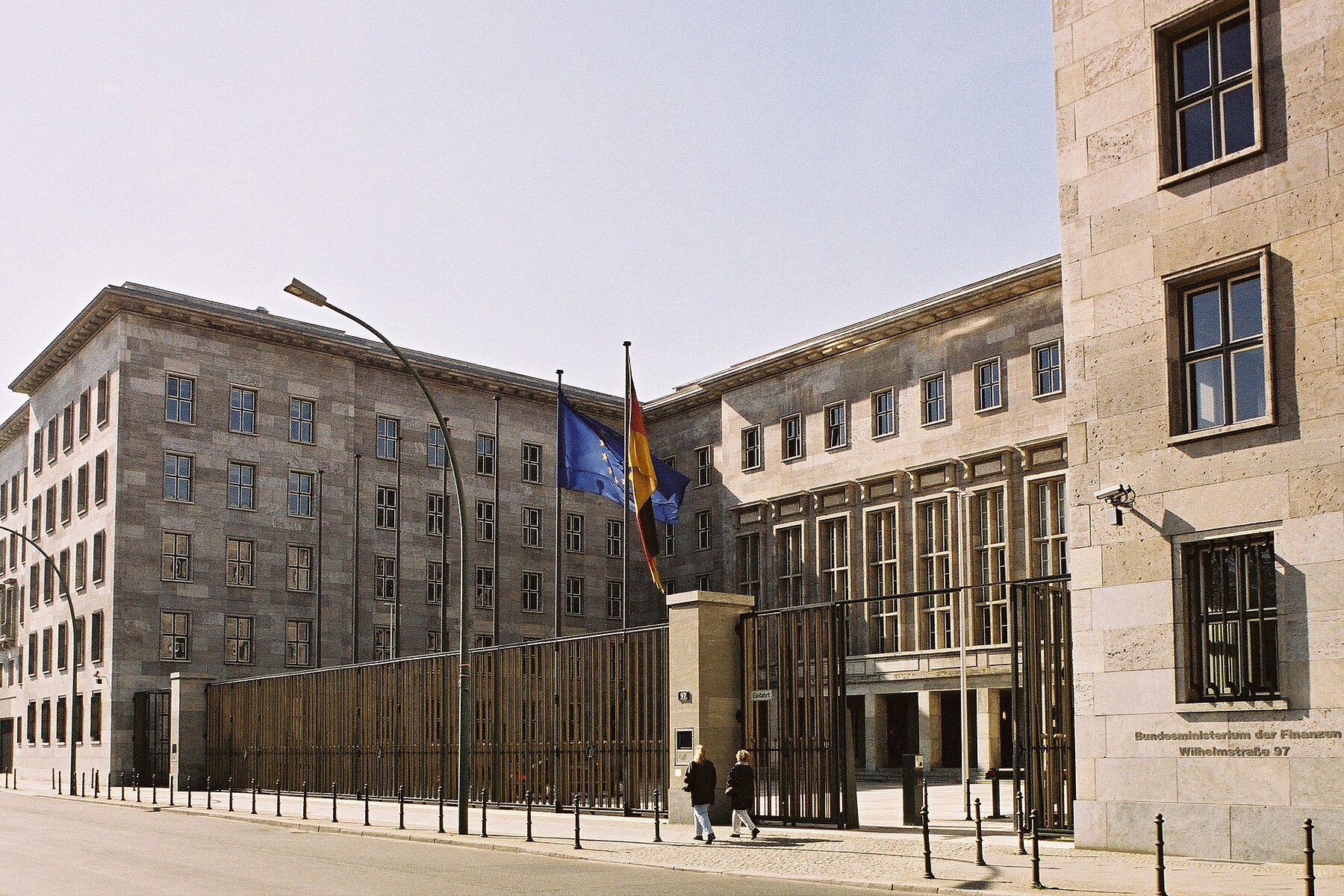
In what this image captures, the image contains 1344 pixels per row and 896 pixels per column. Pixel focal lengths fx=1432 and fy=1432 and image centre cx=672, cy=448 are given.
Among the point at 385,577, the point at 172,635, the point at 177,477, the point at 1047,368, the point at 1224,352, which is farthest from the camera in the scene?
the point at 385,577

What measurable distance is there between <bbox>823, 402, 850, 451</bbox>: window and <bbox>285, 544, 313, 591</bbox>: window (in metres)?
22.2

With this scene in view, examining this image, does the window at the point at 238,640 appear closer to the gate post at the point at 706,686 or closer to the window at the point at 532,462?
the window at the point at 532,462

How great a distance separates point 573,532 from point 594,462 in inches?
1393

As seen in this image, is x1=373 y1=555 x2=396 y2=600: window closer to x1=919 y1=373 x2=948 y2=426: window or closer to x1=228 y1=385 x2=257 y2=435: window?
x1=228 y1=385 x2=257 y2=435: window

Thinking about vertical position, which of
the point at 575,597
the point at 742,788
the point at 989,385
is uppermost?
the point at 989,385

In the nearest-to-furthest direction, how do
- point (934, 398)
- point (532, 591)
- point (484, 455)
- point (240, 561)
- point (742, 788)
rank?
1. point (742, 788)
2. point (934, 398)
3. point (240, 561)
4. point (484, 455)
5. point (532, 591)

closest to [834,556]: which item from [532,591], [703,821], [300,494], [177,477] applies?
[532,591]

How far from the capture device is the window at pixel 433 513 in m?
64.6

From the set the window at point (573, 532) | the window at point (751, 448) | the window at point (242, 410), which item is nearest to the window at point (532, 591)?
the window at point (573, 532)

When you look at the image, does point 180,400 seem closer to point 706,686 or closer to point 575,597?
point 575,597

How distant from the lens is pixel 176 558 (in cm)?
5603

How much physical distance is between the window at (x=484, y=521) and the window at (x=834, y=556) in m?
16.9

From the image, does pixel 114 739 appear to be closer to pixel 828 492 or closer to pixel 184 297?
pixel 184 297

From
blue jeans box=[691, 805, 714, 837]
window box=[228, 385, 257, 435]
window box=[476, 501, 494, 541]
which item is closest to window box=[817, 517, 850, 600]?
window box=[476, 501, 494, 541]
